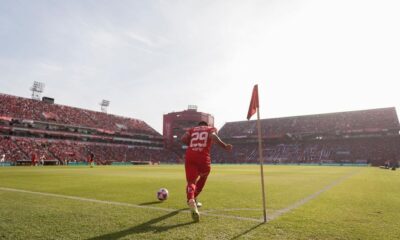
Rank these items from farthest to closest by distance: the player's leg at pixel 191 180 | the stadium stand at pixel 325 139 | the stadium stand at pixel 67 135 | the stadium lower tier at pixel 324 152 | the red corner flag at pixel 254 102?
the stadium stand at pixel 325 139 < the stadium lower tier at pixel 324 152 < the stadium stand at pixel 67 135 < the red corner flag at pixel 254 102 < the player's leg at pixel 191 180

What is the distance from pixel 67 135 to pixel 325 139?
69754 millimetres

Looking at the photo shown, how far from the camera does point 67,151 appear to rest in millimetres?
65250

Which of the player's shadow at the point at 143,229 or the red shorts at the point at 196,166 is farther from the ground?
the red shorts at the point at 196,166

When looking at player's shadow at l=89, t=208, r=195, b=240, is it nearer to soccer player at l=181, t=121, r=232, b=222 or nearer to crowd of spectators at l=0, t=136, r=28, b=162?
soccer player at l=181, t=121, r=232, b=222

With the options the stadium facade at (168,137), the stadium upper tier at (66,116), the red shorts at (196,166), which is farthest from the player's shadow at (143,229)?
the stadium upper tier at (66,116)

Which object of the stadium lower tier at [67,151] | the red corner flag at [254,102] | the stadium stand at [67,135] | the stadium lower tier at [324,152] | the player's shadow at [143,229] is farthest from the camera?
the stadium lower tier at [324,152]

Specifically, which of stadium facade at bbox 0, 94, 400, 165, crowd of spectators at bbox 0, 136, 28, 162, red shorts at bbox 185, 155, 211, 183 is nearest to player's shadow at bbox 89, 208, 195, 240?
red shorts at bbox 185, 155, 211, 183

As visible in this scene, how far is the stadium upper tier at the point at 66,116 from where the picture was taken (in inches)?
2518

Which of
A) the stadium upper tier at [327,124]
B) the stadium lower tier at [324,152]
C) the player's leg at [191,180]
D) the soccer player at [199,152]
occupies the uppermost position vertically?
the stadium upper tier at [327,124]

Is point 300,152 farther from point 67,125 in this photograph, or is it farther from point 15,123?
point 15,123

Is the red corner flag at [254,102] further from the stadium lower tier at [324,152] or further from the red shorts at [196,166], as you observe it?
the stadium lower tier at [324,152]

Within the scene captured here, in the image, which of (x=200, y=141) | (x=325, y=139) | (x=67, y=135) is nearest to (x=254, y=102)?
(x=200, y=141)

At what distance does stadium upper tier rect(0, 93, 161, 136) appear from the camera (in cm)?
6397

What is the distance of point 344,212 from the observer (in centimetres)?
724
